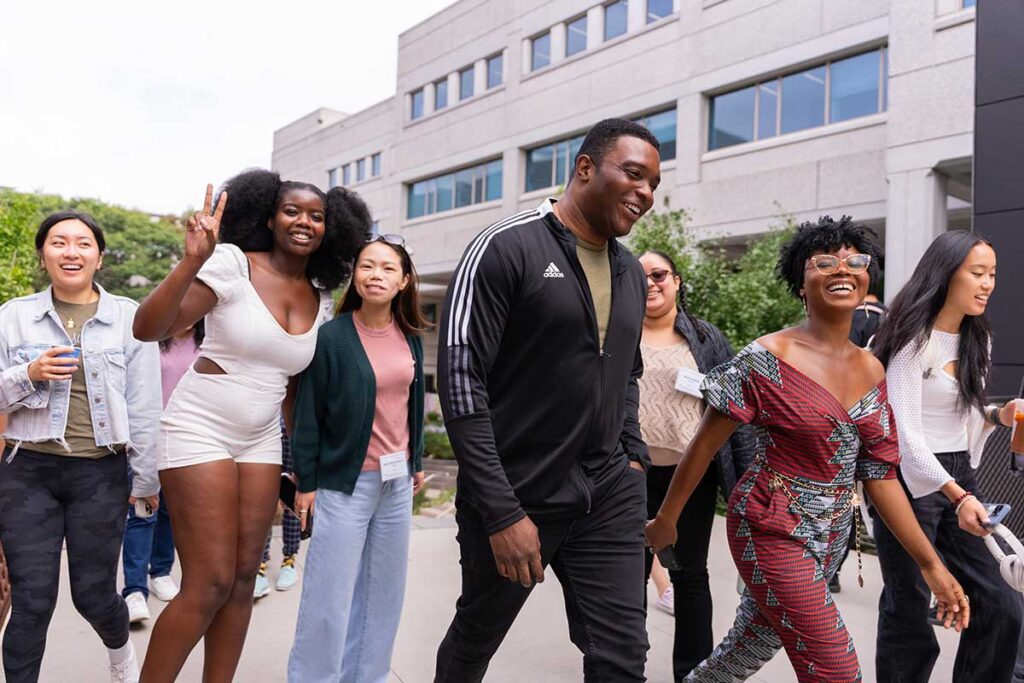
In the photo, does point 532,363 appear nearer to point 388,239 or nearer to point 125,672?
point 388,239

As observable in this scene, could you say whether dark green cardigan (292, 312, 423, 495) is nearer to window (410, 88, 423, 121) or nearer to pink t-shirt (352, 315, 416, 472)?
pink t-shirt (352, 315, 416, 472)

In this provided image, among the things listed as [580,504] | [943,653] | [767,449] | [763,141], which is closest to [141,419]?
[580,504]

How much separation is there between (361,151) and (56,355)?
34697 millimetres

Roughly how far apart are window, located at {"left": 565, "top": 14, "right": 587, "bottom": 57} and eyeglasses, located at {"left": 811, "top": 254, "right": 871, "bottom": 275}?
23244 millimetres

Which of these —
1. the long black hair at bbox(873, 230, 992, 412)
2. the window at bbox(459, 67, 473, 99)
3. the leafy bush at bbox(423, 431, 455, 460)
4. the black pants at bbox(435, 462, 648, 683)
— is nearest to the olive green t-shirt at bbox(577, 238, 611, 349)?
the black pants at bbox(435, 462, 648, 683)

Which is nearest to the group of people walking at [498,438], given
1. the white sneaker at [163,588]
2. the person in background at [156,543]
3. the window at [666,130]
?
the person in background at [156,543]

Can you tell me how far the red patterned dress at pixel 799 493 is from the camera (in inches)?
103

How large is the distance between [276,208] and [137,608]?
2.57 metres

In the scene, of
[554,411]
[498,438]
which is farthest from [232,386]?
[554,411]

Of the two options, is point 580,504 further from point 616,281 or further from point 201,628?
point 201,628

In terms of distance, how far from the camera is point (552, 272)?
242 cm

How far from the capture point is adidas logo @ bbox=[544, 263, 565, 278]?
7.89ft

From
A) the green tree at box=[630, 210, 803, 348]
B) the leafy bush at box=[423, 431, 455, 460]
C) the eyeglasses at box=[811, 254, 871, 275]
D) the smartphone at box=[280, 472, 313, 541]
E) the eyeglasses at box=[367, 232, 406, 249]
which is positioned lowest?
the leafy bush at box=[423, 431, 455, 460]

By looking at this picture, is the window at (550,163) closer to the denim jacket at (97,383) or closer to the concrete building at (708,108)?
the concrete building at (708,108)
